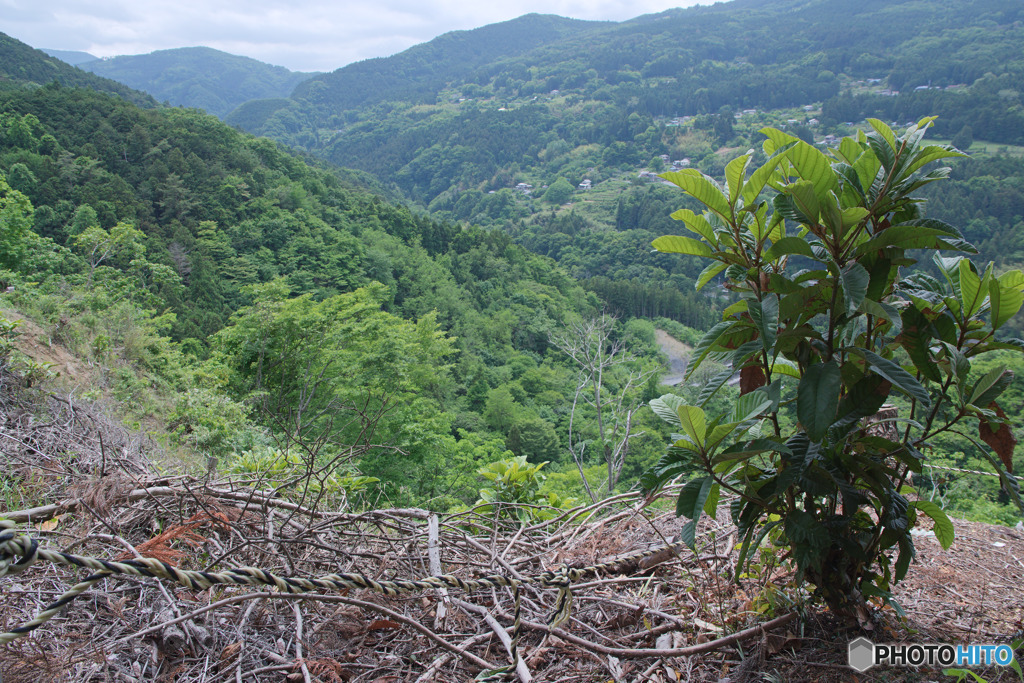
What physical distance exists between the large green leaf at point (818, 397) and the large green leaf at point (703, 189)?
1.49 feet

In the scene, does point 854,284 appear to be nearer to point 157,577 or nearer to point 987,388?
point 987,388

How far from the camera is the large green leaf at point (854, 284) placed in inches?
46.9

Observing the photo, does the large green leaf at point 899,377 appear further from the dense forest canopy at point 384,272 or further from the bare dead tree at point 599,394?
the bare dead tree at point 599,394

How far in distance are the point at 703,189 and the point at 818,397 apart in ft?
1.94

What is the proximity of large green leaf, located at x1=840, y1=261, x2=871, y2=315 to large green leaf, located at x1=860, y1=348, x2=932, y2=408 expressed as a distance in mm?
149

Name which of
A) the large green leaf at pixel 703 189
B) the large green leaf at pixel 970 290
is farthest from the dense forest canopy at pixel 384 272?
the large green leaf at pixel 970 290

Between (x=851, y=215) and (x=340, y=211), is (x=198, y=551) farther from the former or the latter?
(x=340, y=211)

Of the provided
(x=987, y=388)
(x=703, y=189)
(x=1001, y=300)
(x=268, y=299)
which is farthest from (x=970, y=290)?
(x=268, y=299)

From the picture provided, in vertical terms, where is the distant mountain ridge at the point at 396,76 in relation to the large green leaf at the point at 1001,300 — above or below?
above

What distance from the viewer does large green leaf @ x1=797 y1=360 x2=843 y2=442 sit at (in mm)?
1248

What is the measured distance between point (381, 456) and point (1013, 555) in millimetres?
11465

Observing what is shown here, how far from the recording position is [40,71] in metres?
47.9

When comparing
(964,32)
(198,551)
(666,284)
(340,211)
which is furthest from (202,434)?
(964,32)

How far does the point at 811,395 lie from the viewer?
1.30m
